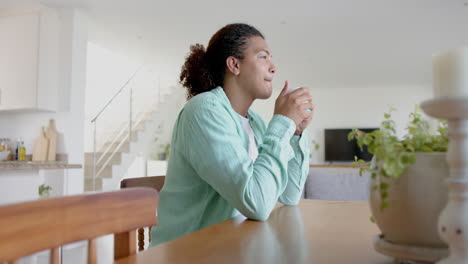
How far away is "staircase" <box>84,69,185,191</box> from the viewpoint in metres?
6.01

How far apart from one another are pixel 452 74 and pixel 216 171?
0.59 m

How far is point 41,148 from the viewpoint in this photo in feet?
13.3

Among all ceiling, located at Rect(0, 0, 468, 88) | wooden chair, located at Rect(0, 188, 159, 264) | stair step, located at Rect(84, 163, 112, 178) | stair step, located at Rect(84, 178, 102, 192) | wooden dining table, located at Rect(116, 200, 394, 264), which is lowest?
stair step, located at Rect(84, 178, 102, 192)

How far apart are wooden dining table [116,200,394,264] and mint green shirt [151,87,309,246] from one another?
0.24 feet

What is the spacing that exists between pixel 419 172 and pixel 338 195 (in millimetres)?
1989

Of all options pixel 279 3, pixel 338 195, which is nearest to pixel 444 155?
pixel 338 195

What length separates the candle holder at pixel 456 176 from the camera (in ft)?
1.23

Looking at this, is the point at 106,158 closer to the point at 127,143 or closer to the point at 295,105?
the point at 127,143

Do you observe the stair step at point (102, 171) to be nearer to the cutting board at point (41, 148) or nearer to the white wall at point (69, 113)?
the white wall at point (69, 113)

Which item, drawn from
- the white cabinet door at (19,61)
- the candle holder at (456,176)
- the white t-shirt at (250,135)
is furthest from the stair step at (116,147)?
the candle holder at (456,176)

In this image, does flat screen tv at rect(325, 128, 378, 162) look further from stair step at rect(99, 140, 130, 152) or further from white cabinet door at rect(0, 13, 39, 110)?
white cabinet door at rect(0, 13, 39, 110)

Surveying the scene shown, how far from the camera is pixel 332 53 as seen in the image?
6.51 metres

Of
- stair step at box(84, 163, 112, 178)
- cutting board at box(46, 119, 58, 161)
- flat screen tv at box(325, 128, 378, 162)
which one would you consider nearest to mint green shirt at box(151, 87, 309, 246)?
cutting board at box(46, 119, 58, 161)

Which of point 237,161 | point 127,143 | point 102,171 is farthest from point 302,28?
point 237,161
